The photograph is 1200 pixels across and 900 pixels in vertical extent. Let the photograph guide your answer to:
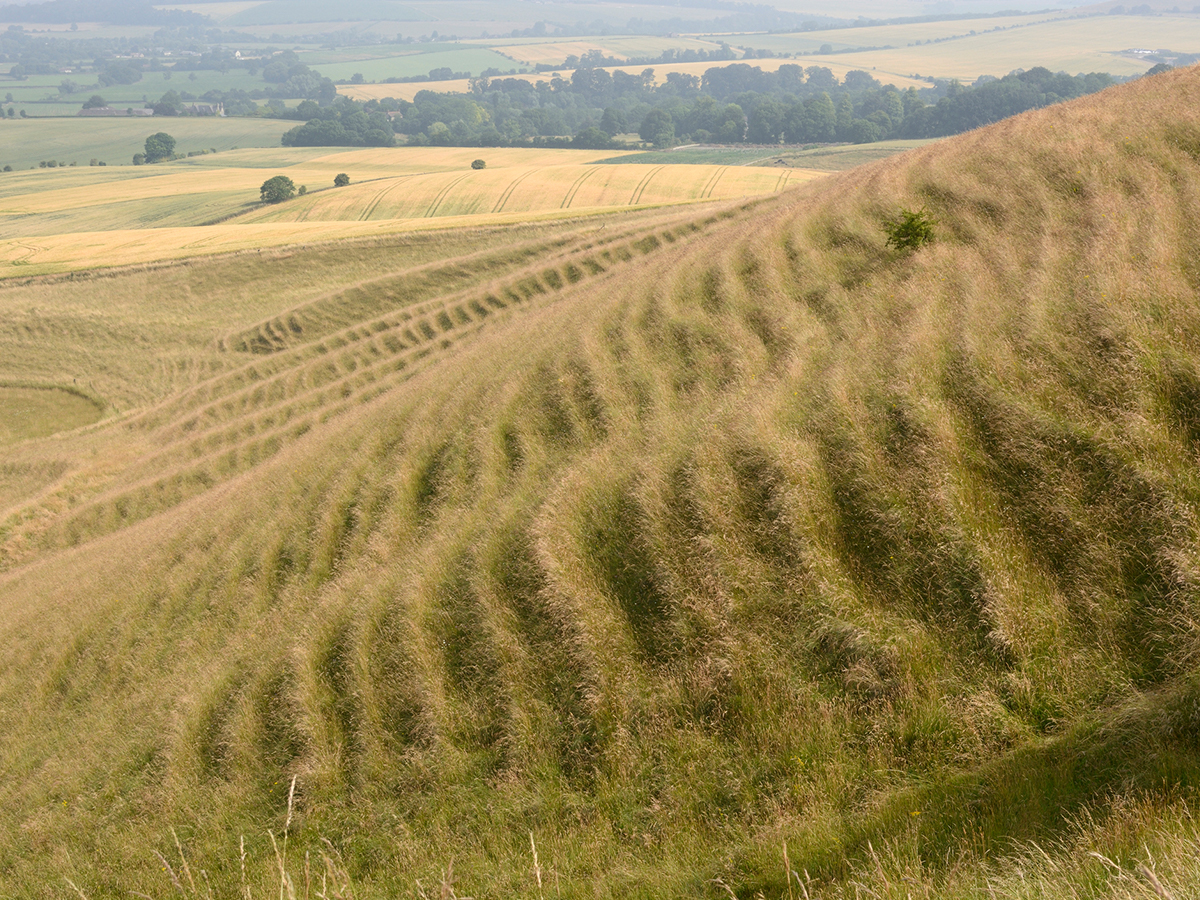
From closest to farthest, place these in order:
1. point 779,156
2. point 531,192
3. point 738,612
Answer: point 738,612 → point 531,192 → point 779,156

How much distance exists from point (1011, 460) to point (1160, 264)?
5.62m

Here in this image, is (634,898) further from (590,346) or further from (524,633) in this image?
(590,346)

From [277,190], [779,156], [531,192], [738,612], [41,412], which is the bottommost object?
[41,412]

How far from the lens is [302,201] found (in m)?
108

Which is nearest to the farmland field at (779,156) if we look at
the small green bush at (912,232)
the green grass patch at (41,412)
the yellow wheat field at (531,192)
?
the yellow wheat field at (531,192)

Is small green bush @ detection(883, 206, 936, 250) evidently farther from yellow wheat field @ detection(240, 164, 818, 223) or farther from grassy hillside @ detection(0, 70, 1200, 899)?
yellow wheat field @ detection(240, 164, 818, 223)

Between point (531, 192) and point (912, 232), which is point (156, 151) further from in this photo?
point (912, 232)

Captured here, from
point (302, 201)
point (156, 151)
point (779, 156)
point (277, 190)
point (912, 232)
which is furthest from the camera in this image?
point (156, 151)

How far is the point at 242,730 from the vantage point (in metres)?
13.1

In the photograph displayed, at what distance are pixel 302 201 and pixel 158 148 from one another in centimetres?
10111

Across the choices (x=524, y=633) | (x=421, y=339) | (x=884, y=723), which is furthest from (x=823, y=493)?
(x=421, y=339)

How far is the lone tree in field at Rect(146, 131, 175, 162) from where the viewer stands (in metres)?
176

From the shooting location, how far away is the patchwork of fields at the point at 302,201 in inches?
3091

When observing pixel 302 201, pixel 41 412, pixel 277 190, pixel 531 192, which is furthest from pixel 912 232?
pixel 277 190
